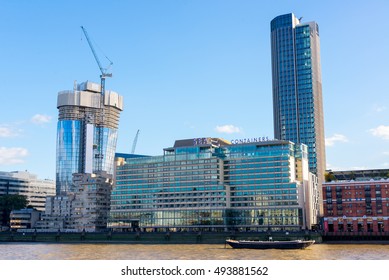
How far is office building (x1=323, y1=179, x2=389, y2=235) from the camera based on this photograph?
181750 millimetres

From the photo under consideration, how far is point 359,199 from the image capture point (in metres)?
185

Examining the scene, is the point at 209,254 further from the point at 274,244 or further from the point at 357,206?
the point at 357,206

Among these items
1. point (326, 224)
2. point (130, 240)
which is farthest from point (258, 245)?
point (130, 240)

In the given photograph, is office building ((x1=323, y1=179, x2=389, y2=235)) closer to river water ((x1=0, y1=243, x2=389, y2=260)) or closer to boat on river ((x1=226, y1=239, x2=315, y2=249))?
river water ((x1=0, y1=243, x2=389, y2=260))

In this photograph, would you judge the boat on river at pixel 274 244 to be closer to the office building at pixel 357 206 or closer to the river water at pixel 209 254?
the river water at pixel 209 254

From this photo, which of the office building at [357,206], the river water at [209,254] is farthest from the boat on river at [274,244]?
the office building at [357,206]

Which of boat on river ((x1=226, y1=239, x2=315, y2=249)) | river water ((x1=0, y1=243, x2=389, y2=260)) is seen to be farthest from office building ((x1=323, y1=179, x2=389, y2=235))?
boat on river ((x1=226, y1=239, x2=315, y2=249))

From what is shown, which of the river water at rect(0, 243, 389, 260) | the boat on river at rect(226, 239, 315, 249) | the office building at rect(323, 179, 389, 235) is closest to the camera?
the river water at rect(0, 243, 389, 260)

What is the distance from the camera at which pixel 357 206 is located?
18562 centimetres

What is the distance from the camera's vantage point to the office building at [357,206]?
596 ft

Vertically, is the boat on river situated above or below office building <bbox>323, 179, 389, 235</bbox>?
below

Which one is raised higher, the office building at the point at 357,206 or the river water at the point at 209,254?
the office building at the point at 357,206
